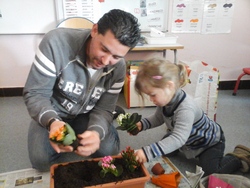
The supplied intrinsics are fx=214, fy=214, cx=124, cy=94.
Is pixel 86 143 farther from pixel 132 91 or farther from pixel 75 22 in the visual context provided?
pixel 75 22

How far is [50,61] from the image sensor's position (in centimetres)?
88

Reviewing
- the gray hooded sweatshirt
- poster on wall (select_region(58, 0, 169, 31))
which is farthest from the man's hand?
poster on wall (select_region(58, 0, 169, 31))

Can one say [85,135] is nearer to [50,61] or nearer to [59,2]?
[50,61]

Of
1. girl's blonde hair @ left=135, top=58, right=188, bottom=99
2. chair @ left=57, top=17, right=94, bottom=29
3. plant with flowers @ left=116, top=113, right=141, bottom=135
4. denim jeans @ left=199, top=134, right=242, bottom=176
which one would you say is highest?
chair @ left=57, top=17, right=94, bottom=29

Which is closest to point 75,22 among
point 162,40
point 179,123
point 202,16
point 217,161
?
point 162,40

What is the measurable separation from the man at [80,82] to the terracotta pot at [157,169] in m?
0.22

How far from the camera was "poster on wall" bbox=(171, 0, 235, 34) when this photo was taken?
207 cm

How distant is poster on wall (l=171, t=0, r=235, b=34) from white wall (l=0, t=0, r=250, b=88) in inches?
2.4

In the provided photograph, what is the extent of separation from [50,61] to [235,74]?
2151mm

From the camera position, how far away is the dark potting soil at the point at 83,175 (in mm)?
745

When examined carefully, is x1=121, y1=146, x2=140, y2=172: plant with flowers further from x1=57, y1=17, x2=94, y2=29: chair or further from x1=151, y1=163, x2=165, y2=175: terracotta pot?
x1=57, y1=17, x2=94, y2=29: chair

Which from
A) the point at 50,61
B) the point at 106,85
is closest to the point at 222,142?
the point at 106,85

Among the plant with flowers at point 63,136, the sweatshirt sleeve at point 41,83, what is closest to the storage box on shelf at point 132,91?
the sweatshirt sleeve at point 41,83

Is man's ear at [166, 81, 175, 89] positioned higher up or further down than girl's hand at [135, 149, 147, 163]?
higher up
